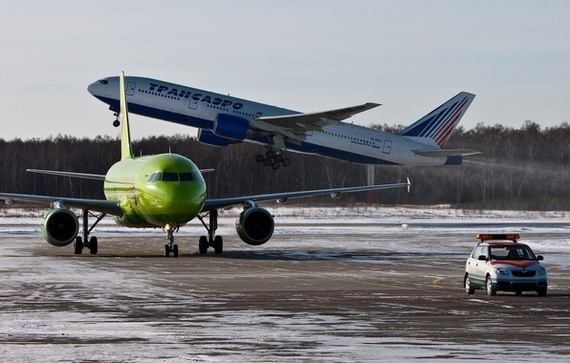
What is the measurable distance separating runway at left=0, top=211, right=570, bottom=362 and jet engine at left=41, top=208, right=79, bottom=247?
2.12 feet

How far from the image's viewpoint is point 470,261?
2725 centimetres

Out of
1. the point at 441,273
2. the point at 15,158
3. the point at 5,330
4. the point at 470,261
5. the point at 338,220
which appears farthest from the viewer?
the point at 15,158

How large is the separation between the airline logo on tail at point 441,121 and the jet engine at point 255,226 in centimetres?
3720

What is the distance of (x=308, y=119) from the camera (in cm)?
6744

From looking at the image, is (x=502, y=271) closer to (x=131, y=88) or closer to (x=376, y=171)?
(x=131, y=88)

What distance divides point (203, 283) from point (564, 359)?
14.8 meters

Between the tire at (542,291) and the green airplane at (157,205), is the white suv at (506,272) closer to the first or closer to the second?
the tire at (542,291)

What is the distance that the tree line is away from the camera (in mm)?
95812

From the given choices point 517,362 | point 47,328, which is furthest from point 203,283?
point 517,362

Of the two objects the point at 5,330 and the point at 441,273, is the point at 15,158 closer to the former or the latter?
the point at 441,273

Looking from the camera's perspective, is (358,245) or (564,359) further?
(358,245)

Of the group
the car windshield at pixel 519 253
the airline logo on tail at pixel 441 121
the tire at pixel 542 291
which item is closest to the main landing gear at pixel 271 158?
the airline logo on tail at pixel 441 121

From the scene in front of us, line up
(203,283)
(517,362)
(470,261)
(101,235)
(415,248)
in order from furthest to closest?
(101,235) < (415,248) < (203,283) < (470,261) < (517,362)

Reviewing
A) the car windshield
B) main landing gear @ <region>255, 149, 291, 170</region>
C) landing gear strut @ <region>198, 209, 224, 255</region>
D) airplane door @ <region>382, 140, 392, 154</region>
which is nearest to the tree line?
airplane door @ <region>382, 140, 392, 154</region>
